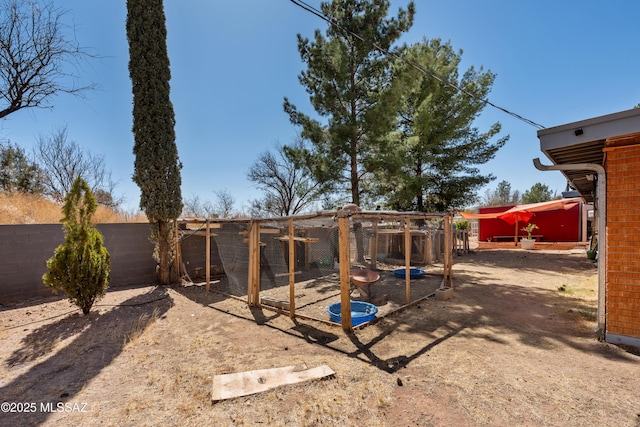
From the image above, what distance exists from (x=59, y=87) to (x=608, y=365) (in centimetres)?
1011

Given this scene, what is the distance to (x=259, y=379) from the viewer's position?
2.59 m

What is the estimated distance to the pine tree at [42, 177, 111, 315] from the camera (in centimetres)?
429

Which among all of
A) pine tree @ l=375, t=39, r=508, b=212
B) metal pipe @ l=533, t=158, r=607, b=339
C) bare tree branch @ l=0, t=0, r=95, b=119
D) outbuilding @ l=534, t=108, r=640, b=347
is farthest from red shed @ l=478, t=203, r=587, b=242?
bare tree branch @ l=0, t=0, r=95, b=119

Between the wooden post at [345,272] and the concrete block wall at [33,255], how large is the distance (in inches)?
230

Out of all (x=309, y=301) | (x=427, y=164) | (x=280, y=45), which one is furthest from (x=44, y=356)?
(x=427, y=164)

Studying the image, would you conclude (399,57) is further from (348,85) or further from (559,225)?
(559,225)

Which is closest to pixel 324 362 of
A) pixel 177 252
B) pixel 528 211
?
pixel 177 252

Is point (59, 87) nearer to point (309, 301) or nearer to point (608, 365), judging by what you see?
point (309, 301)

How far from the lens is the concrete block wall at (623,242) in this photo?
309 cm

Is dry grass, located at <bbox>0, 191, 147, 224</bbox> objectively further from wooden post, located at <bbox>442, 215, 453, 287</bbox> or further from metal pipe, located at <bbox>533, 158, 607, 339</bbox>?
metal pipe, located at <bbox>533, 158, 607, 339</bbox>

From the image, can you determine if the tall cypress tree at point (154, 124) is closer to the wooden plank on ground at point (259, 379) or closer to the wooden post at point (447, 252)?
the wooden plank on ground at point (259, 379)

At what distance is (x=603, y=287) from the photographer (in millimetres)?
3346

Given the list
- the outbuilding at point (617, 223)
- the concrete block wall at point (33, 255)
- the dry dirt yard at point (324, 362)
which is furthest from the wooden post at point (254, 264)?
the outbuilding at point (617, 223)

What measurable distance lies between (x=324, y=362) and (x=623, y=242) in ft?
12.0
